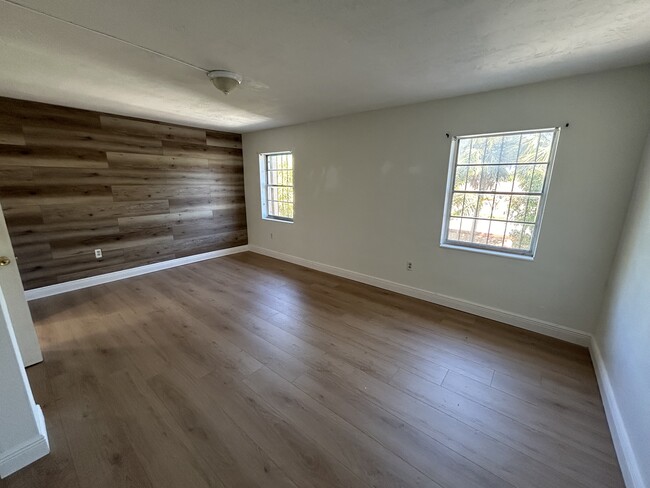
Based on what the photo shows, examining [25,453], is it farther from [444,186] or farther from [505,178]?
[505,178]

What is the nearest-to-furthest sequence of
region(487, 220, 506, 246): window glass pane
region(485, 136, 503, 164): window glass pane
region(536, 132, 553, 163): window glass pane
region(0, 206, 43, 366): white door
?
1. region(0, 206, 43, 366): white door
2. region(536, 132, 553, 163): window glass pane
3. region(485, 136, 503, 164): window glass pane
4. region(487, 220, 506, 246): window glass pane

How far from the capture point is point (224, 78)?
7.02 ft

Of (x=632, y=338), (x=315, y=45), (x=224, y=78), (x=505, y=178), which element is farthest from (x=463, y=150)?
(x=224, y=78)

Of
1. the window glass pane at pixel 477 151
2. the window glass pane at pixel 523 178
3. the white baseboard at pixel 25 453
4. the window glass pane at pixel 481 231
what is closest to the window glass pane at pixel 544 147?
the window glass pane at pixel 523 178

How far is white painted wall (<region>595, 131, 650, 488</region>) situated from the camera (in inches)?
51.6

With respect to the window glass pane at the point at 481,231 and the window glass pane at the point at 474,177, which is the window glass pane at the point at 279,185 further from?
the window glass pane at the point at 481,231

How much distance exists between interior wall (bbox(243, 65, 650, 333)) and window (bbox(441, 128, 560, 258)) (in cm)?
11

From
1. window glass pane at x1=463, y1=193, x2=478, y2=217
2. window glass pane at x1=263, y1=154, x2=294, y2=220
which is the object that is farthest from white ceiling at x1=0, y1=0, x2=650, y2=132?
window glass pane at x1=263, y1=154, x2=294, y2=220

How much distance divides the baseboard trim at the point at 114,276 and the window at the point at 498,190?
4.08 meters

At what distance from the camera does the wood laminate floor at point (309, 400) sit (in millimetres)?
1355

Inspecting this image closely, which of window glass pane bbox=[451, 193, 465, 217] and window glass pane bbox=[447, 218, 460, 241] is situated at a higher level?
window glass pane bbox=[451, 193, 465, 217]

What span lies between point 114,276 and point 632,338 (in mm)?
5465

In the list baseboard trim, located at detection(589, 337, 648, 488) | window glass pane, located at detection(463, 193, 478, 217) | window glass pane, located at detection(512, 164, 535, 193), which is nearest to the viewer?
baseboard trim, located at detection(589, 337, 648, 488)

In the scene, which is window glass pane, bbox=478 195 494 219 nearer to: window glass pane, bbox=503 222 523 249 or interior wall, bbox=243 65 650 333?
window glass pane, bbox=503 222 523 249
